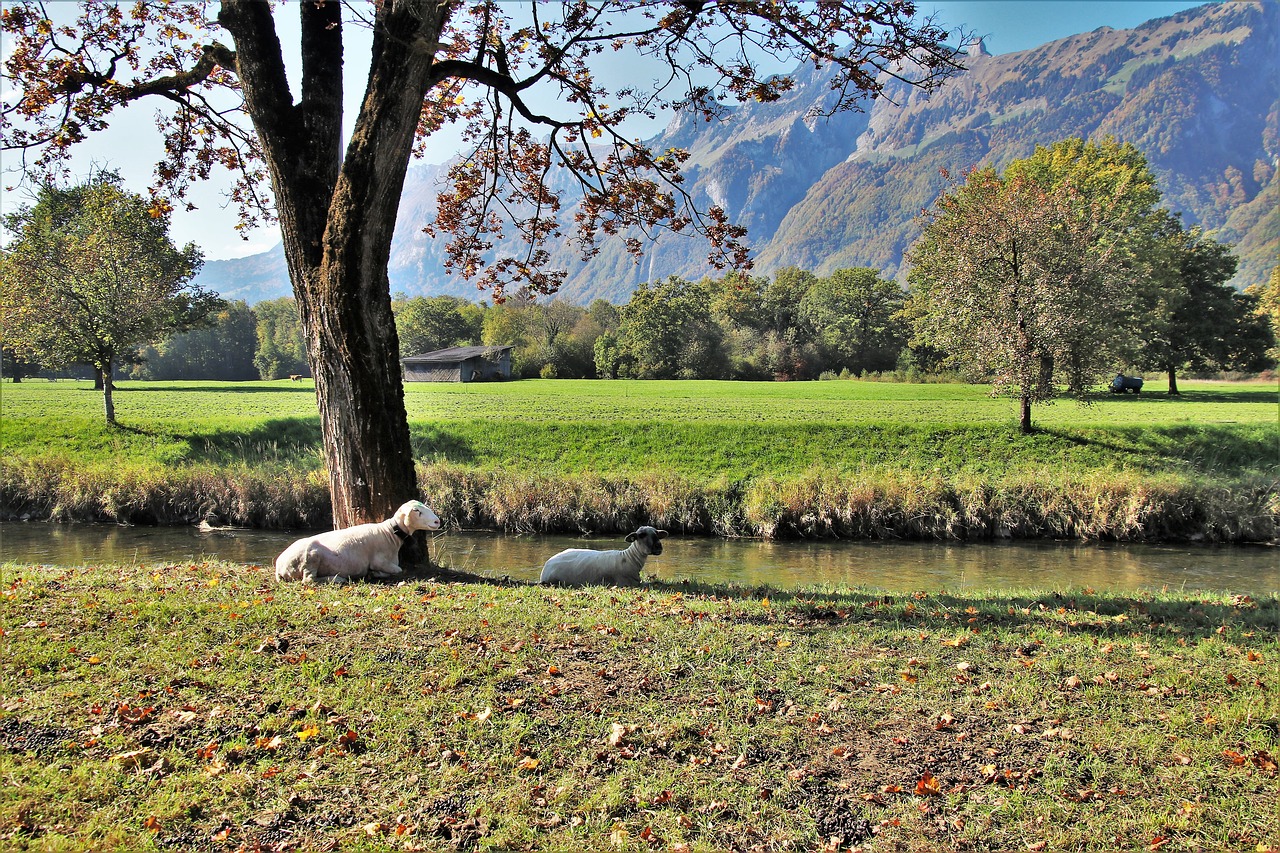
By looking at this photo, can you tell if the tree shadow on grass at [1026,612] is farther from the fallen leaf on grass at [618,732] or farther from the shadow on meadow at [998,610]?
the fallen leaf on grass at [618,732]

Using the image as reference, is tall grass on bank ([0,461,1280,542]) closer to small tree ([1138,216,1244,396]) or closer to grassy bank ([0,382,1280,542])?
grassy bank ([0,382,1280,542])

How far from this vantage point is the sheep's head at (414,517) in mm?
9094

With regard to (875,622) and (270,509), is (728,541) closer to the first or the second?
(875,622)

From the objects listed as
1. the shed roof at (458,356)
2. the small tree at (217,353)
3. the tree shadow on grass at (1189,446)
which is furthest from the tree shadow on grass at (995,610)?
the small tree at (217,353)

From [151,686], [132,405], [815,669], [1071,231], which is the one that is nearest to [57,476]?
[132,405]

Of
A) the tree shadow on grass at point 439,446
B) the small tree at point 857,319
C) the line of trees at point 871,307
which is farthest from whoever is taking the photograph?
the small tree at point 857,319

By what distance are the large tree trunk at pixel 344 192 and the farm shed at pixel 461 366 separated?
69.8 meters

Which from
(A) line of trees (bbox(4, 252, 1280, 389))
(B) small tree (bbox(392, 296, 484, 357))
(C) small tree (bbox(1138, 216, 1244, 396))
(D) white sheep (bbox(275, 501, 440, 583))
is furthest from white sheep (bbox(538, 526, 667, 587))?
(B) small tree (bbox(392, 296, 484, 357))

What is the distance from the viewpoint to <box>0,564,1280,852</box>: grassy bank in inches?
157

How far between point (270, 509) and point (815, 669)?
19109mm

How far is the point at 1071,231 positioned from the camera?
24.4 m

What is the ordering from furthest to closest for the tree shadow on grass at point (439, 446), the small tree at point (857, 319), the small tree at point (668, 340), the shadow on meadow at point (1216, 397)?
1. the small tree at point (857, 319)
2. the small tree at point (668, 340)
3. the shadow on meadow at point (1216, 397)
4. the tree shadow on grass at point (439, 446)

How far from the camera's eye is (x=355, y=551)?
909 centimetres

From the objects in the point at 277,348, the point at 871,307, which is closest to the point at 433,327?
the point at 277,348
